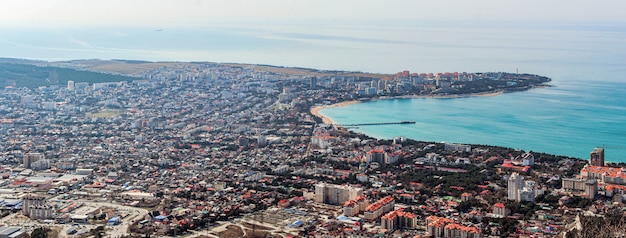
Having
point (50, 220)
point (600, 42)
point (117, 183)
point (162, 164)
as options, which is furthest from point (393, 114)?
point (600, 42)

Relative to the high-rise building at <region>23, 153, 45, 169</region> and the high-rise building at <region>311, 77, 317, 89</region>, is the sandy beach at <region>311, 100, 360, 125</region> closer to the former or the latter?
the high-rise building at <region>311, 77, 317, 89</region>

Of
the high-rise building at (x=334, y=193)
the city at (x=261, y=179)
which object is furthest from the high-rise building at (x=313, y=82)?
the high-rise building at (x=334, y=193)

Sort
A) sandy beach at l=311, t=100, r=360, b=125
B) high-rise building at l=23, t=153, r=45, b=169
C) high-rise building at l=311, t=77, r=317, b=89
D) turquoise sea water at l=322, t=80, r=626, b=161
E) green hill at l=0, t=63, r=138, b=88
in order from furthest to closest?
high-rise building at l=311, t=77, r=317, b=89 → green hill at l=0, t=63, r=138, b=88 → sandy beach at l=311, t=100, r=360, b=125 → turquoise sea water at l=322, t=80, r=626, b=161 → high-rise building at l=23, t=153, r=45, b=169

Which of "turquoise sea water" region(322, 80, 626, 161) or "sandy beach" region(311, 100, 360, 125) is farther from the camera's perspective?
"sandy beach" region(311, 100, 360, 125)

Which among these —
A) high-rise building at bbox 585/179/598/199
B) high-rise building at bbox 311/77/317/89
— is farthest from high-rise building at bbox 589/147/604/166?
high-rise building at bbox 311/77/317/89

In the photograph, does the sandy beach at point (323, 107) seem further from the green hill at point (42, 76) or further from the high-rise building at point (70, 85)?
the green hill at point (42, 76)

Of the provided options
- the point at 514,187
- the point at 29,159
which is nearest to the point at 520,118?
the point at 514,187
